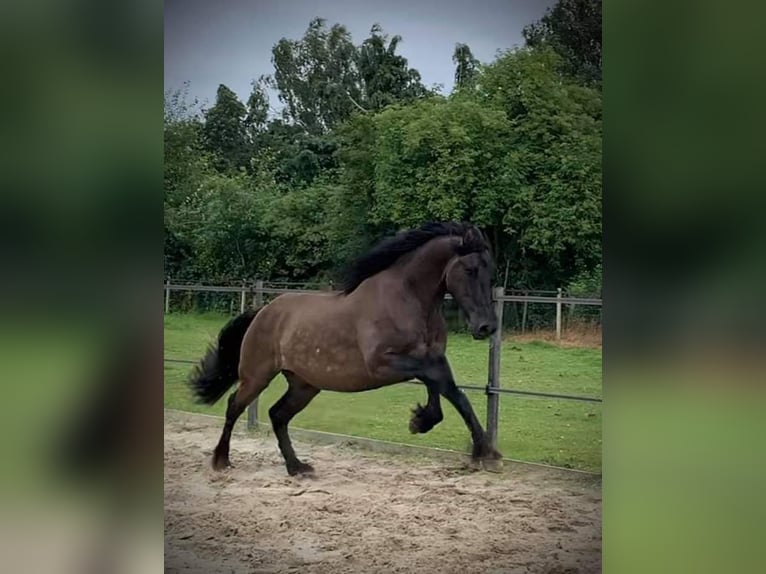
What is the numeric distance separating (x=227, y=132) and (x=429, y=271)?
3.93 ft

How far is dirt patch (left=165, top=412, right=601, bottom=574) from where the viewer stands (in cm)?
330

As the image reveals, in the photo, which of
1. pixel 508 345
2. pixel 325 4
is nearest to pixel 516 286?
pixel 508 345

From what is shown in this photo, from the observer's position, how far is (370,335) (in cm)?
350

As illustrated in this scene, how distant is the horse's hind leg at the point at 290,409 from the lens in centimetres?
358

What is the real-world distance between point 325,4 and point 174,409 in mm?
2050

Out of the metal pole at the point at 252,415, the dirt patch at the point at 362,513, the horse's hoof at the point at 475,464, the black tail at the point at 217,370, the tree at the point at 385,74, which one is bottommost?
the dirt patch at the point at 362,513

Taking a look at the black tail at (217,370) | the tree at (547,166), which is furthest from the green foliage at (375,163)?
the black tail at (217,370)

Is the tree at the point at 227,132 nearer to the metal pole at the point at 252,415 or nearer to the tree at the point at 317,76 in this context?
the tree at the point at 317,76

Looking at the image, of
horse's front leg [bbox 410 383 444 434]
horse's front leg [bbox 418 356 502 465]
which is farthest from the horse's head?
horse's front leg [bbox 410 383 444 434]

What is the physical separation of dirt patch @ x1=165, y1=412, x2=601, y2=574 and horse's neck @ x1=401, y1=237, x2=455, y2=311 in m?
0.76

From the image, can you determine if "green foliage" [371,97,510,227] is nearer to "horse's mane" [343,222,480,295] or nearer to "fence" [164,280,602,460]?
"horse's mane" [343,222,480,295]

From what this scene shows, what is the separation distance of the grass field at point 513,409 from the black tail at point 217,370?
0.63 ft
